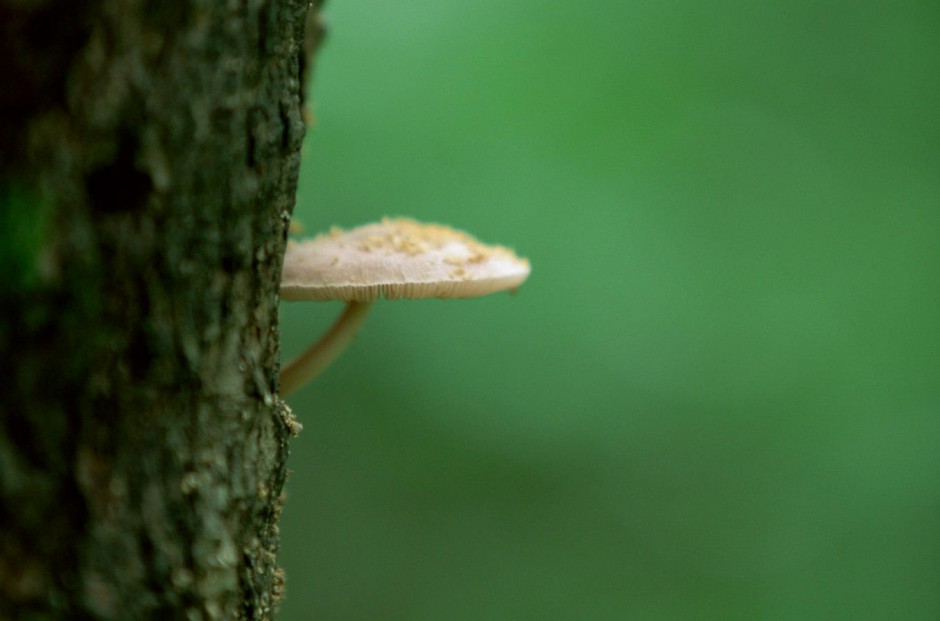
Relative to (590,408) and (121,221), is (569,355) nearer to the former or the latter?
(590,408)

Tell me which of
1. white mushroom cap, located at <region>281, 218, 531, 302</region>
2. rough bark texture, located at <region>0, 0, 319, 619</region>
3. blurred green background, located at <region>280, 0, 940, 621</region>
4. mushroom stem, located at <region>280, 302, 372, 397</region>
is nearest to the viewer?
rough bark texture, located at <region>0, 0, 319, 619</region>

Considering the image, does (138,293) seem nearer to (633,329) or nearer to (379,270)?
(379,270)

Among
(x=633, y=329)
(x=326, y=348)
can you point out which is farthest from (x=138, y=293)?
(x=633, y=329)

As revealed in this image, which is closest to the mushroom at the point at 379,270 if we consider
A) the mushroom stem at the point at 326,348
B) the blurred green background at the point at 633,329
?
the mushroom stem at the point at 326,348

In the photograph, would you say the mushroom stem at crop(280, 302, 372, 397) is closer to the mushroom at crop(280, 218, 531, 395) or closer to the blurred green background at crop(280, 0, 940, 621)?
the mushroom at crop(280, 218, 531, 395)

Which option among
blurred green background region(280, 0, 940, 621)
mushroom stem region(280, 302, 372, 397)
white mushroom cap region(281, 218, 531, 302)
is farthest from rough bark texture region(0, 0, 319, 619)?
blurred green background region(280, 0, 940, 621)

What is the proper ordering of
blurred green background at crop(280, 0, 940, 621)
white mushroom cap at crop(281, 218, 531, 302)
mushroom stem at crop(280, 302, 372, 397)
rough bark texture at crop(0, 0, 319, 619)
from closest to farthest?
rough bark texture at crop(0, 0, 319, 619), white mushroom cap at crop(281, 218, 531, 302), mushroom stem at crop(280, 302, 372, 397), blurred green background at crop(280, 0, 940, 621)
